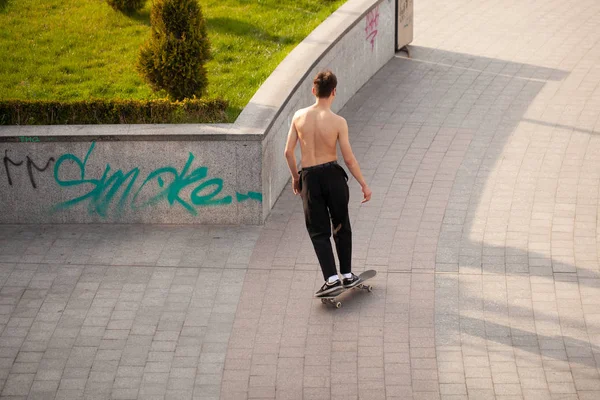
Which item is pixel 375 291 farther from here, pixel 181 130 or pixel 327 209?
pixel 181 130

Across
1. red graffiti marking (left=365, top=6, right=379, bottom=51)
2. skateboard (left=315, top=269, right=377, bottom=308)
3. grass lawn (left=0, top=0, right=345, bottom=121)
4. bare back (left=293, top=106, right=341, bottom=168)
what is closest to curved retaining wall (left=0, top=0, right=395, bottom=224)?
grass lawn (left=0, top=0, right=345, bottom=121)

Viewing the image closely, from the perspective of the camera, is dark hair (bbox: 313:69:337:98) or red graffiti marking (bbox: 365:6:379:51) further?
red graffiti marking (bbox: 365:6:379:51)

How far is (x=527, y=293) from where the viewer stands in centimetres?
866

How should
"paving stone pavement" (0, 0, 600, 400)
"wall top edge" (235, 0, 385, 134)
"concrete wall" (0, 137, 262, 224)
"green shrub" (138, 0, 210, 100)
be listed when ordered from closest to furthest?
"paving stone pavement" (0, 0, 600, 400) < "concrete wall" (0, 137, 262, 224) < "wall top edge" (235, 0, 385, 134) < "green shrub" (138, 0, 210, 100)

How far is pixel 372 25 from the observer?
48.0 feet

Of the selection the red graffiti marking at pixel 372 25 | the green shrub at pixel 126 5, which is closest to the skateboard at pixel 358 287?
the red graffiti marking at pixel 372 25

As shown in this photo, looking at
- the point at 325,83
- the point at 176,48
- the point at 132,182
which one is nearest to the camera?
the point at 325,83

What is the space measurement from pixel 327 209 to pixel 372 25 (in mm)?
6693

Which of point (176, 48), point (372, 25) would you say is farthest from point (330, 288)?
point (372, 25)

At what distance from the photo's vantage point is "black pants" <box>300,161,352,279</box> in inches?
330

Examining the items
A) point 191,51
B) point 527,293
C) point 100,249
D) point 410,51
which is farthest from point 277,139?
point 410,51

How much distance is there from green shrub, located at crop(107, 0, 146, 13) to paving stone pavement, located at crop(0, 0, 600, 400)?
4.11 metres

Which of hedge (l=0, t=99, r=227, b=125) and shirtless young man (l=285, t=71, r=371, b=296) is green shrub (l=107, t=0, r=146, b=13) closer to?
hedge (l=0, t=99, r=227, b=125)

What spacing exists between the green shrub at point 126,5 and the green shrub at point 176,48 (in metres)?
3.58
